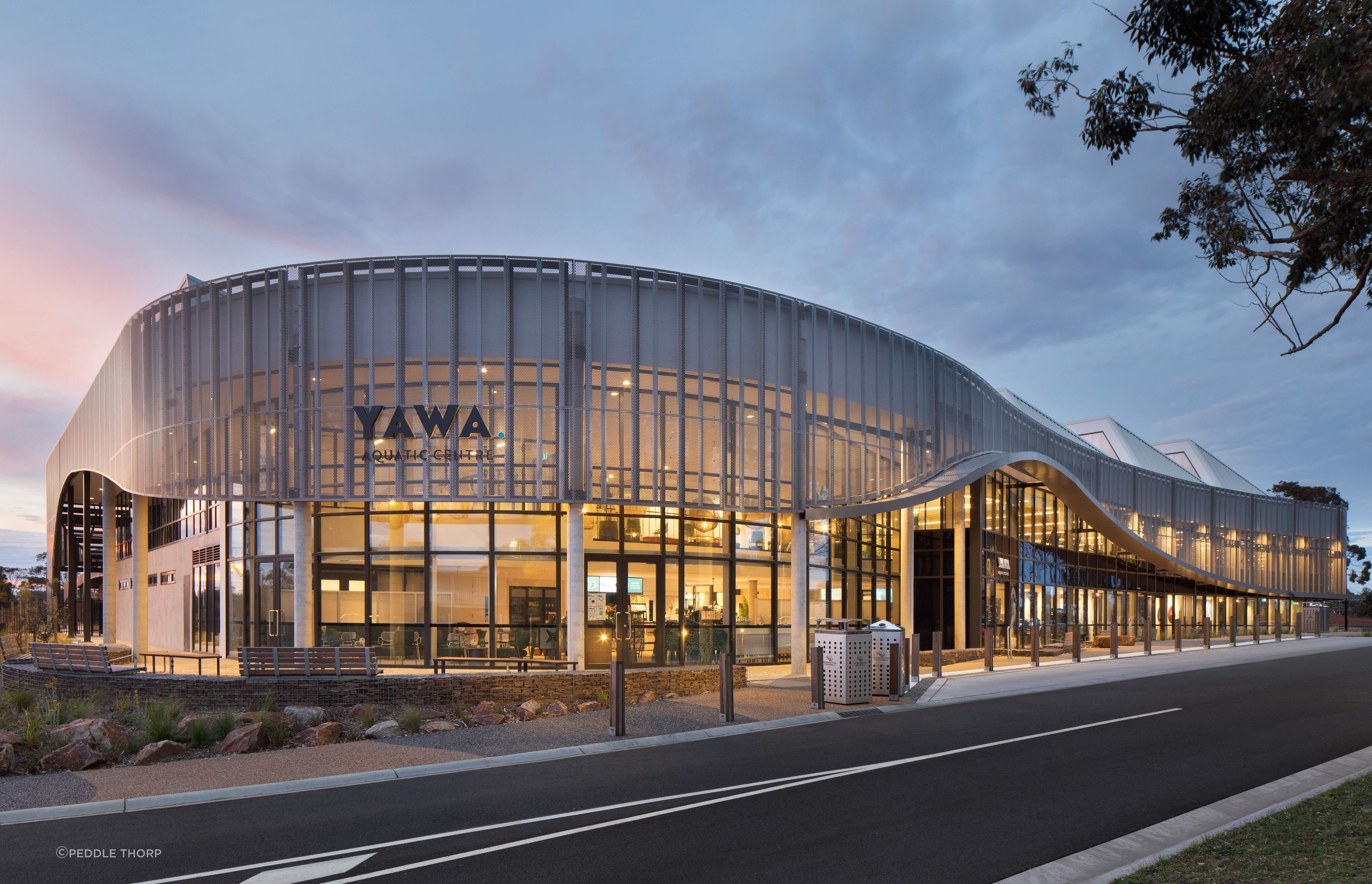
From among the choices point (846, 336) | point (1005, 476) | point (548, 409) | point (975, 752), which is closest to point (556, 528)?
point (548, 409)

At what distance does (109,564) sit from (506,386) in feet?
84.7

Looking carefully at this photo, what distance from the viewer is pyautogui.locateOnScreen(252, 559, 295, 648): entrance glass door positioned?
2258cm

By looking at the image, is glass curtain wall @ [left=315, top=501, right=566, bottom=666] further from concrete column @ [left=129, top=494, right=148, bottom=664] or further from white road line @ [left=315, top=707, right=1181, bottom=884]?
white road line @ [left=315, top=707, right=1181, bottom=884]

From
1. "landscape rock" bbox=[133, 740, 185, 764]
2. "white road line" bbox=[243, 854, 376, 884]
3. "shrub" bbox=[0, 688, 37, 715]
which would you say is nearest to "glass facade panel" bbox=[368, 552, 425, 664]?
"shrub" bbox=[0, 688, 37, 715]

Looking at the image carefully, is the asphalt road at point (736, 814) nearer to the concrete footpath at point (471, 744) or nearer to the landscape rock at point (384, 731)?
the concrete footpath at point (471, 744)

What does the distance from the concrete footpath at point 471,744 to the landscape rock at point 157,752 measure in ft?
1.53

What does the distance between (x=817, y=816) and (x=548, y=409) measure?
→ 1407cm

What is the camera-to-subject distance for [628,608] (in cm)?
2228

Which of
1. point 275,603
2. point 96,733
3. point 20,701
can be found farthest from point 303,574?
point 96,733

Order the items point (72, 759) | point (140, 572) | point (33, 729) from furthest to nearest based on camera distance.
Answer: point (140, 572) → point (33, 729) → point (72, 759)

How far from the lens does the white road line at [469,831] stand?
708 centimetres

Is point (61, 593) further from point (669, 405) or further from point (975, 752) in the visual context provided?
point (975, 752)

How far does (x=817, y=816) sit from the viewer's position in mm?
8641

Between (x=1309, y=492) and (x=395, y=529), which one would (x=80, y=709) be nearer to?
(x=395, y=529)
